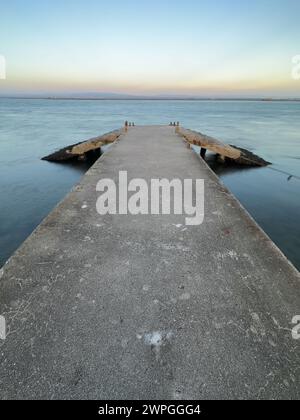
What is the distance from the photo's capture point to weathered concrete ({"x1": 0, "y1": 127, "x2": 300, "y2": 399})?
167 cm

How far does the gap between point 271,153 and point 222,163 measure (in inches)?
191

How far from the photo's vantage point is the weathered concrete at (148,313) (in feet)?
5.47

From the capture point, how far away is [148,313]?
216 centimetres

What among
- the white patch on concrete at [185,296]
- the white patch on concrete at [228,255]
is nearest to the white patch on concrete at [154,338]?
the white patch on concrete at [185,296]

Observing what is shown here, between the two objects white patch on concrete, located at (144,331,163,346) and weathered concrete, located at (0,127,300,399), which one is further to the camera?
white patch on concrete, located at (144,331,163,346)

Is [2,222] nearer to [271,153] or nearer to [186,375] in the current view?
[186,375]
